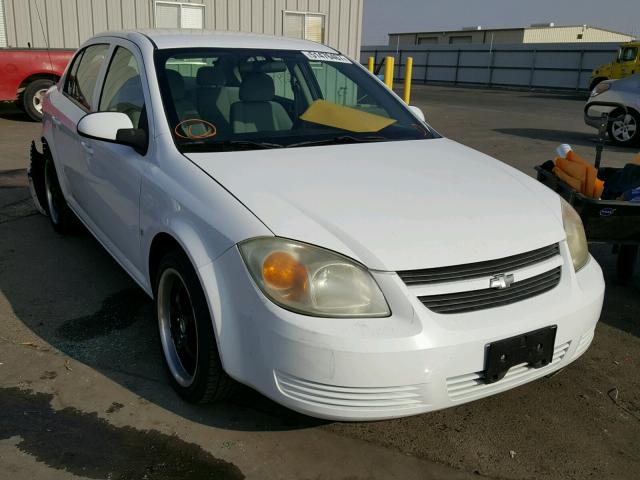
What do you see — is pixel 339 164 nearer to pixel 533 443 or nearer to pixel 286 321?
pixel 286 321

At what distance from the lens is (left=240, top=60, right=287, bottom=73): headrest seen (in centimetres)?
357

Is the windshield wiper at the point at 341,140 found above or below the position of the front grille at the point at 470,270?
above

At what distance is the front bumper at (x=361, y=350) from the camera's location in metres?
2.09

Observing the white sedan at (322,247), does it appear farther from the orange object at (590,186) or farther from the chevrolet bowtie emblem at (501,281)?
the orange object at (590,186)

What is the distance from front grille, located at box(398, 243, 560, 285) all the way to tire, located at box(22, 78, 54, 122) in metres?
11.4

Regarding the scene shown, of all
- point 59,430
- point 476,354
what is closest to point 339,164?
point 476,354

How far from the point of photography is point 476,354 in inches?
85.8

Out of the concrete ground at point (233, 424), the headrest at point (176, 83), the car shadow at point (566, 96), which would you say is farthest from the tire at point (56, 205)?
the car shadow at point (566, 96)

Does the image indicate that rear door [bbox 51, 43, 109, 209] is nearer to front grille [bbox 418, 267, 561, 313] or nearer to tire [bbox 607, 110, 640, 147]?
front grille [bbox 418, 267, 561, 313]

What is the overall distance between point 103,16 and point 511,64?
89.2ft

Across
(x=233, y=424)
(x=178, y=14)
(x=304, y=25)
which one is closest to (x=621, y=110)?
(x=304, y=25)

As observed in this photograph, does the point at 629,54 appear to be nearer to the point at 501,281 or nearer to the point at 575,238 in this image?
the point at 575,238

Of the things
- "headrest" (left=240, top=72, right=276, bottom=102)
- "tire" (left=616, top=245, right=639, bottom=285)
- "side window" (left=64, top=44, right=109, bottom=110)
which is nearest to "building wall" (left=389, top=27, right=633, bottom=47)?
"tire" (left=616, top=245, right=639, bottom=285)

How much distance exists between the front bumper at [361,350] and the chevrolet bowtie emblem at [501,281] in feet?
Answer: 0.27
